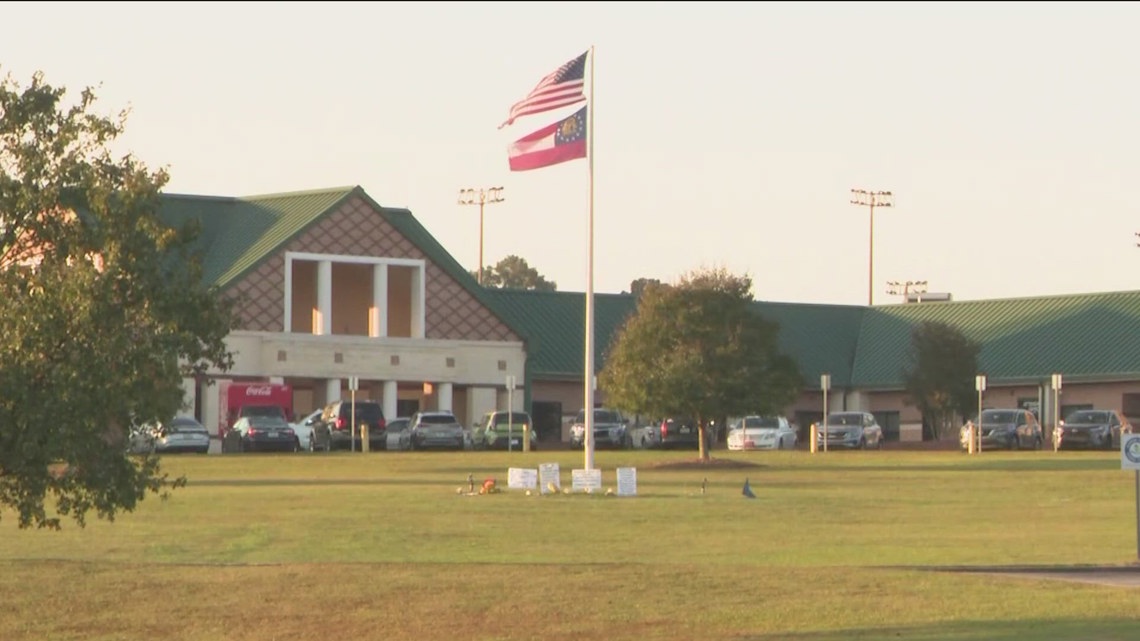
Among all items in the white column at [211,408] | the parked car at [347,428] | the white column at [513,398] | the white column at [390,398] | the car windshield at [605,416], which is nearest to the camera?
the parked car at [347,428]

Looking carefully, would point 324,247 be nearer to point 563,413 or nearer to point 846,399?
point 563,413

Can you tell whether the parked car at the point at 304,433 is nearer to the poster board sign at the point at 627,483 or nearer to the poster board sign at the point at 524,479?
the poster board sign at the point at 524,479

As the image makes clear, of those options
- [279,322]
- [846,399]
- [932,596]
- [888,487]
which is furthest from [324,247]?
[932,596]

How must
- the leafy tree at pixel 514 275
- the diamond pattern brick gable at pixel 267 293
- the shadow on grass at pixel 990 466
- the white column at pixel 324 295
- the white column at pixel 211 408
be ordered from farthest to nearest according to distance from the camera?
1. the leafy tree at pixel 514 275
2. the white column at pixel 324 295
3. the diamond pattern brick gable at pixel 267 293
4. the white column at pixel 211 408
5. the shadow on grass at pixel 990 466

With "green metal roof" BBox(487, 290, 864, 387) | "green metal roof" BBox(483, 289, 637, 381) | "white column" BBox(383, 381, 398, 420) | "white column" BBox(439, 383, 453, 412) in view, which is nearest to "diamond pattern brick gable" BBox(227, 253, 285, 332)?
"white column" BBox(383, 381, 398, 420)

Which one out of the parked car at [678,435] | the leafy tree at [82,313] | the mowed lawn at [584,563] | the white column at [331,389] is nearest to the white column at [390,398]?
the white column at [331,389]

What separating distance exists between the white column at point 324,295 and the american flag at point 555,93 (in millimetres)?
36862

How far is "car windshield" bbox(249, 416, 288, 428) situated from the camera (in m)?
65.2

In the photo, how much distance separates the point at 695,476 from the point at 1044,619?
25.7 m

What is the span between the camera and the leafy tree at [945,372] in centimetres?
7588

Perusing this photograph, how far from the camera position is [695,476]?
48.8m

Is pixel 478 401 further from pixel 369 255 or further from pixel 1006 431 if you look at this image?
pixel 1006 431

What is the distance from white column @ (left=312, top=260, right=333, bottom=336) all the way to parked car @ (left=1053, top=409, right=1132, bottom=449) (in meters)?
26.6

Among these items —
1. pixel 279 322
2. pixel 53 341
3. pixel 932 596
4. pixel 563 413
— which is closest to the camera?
pixel 53 341
